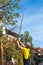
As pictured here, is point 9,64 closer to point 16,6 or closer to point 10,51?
point 10,51

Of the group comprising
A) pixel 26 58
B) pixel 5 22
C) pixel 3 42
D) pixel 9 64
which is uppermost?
pixel 5 22

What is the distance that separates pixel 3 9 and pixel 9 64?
23.8 feet

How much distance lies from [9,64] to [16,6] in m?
7.21

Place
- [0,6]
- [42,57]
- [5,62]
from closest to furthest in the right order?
1. [0,6]
2. [5,62]
3. [42,57]

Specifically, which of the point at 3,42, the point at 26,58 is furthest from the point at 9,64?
the point at 3,42

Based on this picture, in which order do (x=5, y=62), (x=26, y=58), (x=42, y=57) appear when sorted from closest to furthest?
1. (x=26, y=58)
2. (x=5, y=62)
3. (x=42, y=57)

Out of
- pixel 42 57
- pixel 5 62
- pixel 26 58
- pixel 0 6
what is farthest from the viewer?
pixel 42 57

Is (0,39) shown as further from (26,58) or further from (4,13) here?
(26,58)

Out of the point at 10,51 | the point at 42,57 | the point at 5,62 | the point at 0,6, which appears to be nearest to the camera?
the point at 0,6

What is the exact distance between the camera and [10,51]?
10867mm

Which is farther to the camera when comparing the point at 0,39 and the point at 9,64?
the point at 9,64

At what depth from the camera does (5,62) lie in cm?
1595

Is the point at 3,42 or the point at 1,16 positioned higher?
the point at 1,16

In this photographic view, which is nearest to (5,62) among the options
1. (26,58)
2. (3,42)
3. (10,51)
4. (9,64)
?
(9,64)
